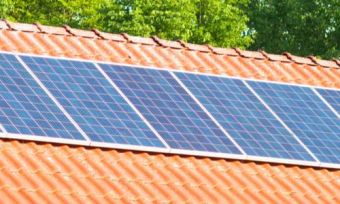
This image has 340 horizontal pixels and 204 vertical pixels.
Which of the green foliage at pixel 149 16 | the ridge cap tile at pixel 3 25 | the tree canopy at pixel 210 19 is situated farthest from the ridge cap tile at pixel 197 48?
the green foliage at pixel 149 16

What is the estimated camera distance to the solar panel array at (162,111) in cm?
2308

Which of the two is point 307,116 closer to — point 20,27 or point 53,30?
point 53,30

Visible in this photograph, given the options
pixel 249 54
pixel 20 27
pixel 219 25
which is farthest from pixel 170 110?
pixel 219 25

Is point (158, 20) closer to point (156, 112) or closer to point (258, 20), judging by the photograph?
point (258, 20)

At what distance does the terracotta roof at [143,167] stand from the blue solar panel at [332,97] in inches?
18.3

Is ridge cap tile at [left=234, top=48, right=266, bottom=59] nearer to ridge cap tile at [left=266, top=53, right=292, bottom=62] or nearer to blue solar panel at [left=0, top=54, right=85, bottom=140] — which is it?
ridge cap tile at [left=266, top=53, right=292, bottom=62]

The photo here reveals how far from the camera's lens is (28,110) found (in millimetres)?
22859

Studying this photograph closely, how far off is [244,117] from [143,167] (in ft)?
10.3

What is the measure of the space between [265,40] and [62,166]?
89076mm

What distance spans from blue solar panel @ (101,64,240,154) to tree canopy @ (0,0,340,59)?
56947 mm

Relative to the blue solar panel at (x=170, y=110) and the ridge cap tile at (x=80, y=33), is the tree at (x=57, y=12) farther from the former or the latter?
the blue solar panel at (x=170, y=110)

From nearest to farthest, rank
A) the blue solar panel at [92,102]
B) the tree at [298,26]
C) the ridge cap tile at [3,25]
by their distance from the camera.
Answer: the blue solar panel at [92,102], the ridge cap tile at [3,25], the tree at [298,26]

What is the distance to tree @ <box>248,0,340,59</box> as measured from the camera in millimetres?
106250

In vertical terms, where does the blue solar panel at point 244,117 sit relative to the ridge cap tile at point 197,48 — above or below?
below
